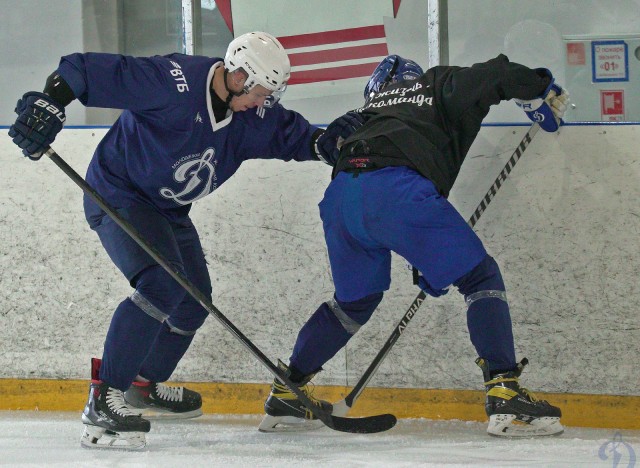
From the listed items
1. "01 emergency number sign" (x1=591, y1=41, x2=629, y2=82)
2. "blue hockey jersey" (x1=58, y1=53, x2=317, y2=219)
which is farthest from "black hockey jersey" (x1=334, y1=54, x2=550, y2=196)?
"01 emergency number sign" (x1=591, y1=41, x2=629, y2=82)

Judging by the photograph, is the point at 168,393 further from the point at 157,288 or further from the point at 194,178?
the point at 194,178

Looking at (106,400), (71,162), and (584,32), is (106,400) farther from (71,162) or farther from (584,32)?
(584,32)

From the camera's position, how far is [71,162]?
11.1ft

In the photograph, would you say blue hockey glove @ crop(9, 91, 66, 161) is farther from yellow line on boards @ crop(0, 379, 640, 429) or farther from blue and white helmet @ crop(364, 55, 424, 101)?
yellow line on boards @ crop(0, 379, 640, 429)

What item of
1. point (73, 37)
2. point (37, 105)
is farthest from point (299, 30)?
point (37, 105)

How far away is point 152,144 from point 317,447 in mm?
972

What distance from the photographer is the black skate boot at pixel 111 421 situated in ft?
8.59

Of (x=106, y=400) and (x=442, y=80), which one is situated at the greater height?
(x=442, y=80)

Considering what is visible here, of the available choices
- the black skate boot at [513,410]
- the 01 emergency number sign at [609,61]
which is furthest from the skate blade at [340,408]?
the 01 emergency number sign at [609,61]

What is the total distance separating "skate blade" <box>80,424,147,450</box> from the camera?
103 inches

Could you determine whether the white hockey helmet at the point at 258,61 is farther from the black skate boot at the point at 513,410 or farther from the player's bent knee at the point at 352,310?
the black skate boot at the point at 513,410

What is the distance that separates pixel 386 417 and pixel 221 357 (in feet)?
2.58

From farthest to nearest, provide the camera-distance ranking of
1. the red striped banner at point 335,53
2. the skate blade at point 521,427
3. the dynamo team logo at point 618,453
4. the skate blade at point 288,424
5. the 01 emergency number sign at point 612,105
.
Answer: the red striped banner at point 335,53 < the 01 emergency number sign at point 612,105 < the skate blade at point 288,424 < the skate blade at point 521,427 < the dynamo team logo at point 618,453

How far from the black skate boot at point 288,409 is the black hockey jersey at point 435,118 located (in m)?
0.66
